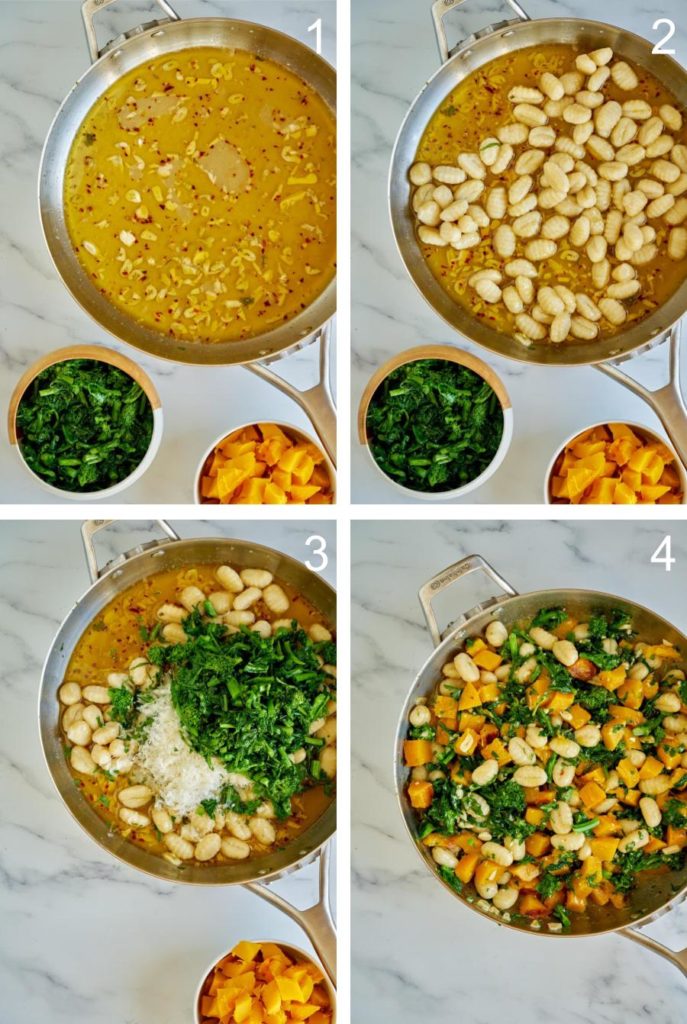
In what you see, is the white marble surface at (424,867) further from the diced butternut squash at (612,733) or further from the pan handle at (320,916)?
the diced butternut squash at (612,733)

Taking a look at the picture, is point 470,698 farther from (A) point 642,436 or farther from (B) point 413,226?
(B) point 413,226

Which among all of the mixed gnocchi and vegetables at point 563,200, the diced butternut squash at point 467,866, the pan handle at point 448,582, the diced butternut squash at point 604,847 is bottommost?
the diced butternut squash at point 467,866

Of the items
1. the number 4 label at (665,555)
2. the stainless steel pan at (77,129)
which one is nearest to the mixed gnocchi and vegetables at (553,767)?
the number 4 label at (665,555)

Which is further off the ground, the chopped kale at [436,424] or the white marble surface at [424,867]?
the chopped kale at [436,424]

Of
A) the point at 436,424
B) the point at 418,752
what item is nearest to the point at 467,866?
the point at 418,752

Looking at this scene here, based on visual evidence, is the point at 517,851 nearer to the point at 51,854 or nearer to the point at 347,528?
the point at 347,528
